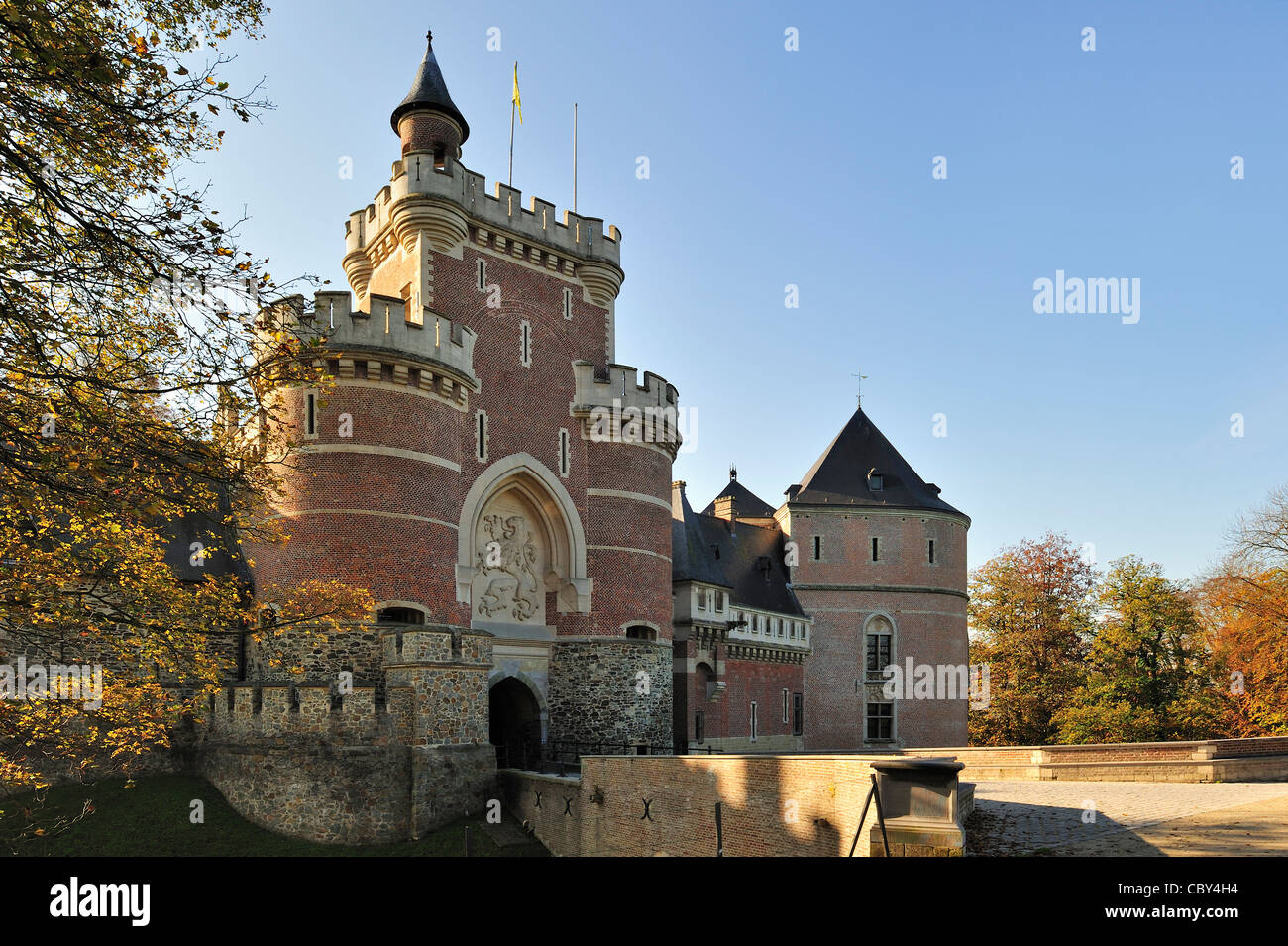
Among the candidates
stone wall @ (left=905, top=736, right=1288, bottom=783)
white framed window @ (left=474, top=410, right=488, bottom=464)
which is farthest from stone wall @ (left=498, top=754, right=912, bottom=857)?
stone wall @ (left=905, top=736, right=1288, bottom=783)

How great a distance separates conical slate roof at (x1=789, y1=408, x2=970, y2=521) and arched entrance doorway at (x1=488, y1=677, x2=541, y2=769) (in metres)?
18.2

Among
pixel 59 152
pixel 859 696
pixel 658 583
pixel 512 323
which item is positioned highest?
pixel 512 323

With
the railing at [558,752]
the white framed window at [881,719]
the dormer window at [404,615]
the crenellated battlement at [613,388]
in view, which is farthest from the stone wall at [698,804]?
the white framed window at [881,719]

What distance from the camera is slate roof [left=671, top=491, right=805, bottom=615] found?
31328 mm

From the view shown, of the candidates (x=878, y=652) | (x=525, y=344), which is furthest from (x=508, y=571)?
(x=878, y=652)

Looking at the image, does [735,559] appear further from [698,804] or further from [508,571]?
[698,804]

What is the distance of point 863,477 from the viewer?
1564 inches

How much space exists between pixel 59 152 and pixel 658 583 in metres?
19.7

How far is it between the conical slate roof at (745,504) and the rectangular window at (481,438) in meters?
19.6

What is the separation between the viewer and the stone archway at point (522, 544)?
22.5 metres

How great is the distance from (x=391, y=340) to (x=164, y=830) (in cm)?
1016
